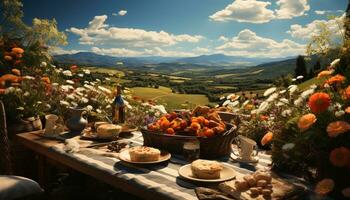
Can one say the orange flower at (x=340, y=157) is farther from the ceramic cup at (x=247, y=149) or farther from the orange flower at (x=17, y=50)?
the orange flower at (x=17, y=50)

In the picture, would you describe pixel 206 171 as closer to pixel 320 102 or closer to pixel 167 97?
pixel 320 102

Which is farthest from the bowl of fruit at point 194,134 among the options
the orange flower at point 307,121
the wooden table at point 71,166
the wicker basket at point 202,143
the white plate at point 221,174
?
the orange flower at point 307,121

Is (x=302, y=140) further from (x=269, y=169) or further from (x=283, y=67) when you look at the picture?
(x=283, y=67)

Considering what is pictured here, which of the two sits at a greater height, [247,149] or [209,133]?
[209,133]

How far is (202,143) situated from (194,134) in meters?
0.11

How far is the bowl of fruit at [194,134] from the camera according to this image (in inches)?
105

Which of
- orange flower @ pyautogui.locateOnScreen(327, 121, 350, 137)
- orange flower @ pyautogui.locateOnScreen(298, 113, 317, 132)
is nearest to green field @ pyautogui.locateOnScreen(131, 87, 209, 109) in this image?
orange flower @ pyautogui.locateOnScreen(298, 113, 317, 132)

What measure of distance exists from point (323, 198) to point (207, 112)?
4.65 ft

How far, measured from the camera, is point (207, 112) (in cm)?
314

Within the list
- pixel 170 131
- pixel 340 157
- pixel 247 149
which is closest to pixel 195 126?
pixel 170 131

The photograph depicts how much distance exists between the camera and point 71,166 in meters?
2.74

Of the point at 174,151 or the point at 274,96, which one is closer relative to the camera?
the point at 174,151

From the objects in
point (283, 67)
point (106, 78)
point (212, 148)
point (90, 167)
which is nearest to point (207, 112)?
point (212, 148)

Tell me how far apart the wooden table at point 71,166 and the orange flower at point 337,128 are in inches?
36.3
